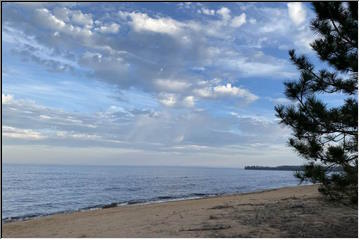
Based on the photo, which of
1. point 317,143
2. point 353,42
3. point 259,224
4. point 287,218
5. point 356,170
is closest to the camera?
point 356,170

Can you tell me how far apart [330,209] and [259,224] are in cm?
384

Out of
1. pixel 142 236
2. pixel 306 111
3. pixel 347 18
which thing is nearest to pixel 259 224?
pixel 142 236

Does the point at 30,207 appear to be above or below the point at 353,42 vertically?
below

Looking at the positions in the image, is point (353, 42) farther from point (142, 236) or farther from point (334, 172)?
point (142, 236)

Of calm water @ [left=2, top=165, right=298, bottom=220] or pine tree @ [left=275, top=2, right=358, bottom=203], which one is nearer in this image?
pine tree @ [left=275, top=2, right=358, bottom=203]

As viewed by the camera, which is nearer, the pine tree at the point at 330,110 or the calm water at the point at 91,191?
the pine tree at the point at 330,110

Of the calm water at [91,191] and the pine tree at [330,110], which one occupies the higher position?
the pine tree at [330,110]

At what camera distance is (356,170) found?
6.81m


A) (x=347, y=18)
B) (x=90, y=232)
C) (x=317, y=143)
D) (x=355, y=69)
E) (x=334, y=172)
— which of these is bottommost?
(x=90, y=232)

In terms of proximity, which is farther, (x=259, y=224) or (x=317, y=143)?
(x=259, y=224)

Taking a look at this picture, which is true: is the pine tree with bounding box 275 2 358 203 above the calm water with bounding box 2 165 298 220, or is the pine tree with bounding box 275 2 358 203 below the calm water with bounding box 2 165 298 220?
above

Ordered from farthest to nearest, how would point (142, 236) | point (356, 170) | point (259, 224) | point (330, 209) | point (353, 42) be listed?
1. point (330, 209)
2. point (259, 224)
3. point (142, 236)
4. point (353, 42)
5. point (356, 170)

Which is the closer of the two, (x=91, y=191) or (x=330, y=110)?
(x=330, y=110)

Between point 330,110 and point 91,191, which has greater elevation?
point 330,110
